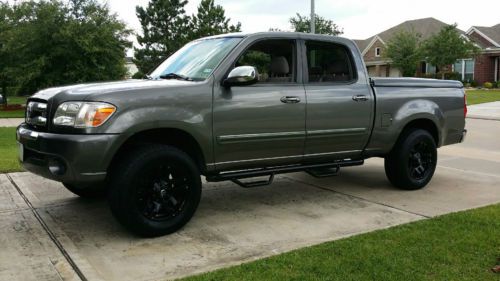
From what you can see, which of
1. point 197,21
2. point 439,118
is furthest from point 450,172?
point 197,21

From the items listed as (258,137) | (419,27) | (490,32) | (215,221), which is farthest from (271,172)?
(419,27)

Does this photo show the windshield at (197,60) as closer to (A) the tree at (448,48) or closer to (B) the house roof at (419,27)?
(A) the tree at (448,48)

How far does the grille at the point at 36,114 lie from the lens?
4.53m

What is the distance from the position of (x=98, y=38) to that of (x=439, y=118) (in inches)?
989

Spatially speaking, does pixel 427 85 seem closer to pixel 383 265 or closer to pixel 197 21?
pixel 383 265

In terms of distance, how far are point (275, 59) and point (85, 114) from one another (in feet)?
7.59

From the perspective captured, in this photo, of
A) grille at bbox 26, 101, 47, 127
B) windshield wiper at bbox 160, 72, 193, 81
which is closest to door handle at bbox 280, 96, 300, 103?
windshield wiper at bbox 160, 72, 193, 81

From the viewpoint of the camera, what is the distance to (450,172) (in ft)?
26.2

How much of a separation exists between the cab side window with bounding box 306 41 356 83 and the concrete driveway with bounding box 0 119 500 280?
1.45 meters

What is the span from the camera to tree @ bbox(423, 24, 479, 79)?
4219cm

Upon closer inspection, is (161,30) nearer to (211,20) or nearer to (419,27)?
(211,20)

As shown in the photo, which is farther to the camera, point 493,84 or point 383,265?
point 493,84

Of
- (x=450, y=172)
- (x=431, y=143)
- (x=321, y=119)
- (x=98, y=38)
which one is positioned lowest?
(x=450, y=172)

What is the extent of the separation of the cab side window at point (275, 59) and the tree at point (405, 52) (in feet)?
138
